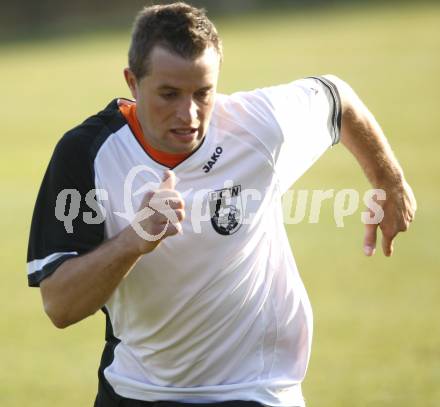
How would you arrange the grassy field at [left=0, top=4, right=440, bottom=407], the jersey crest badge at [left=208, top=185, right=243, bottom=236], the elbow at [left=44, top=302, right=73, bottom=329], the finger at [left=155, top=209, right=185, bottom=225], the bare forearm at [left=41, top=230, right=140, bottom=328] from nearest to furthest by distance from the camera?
the finger at [left=155, top=209, right=185, bottom=225] < the bare forearm at [left=41, top=230, right=140, bottom=328] < the elbow at [left=44, top=302, right=73, bottom=329] < the jersey crest badge at [left=208, top=185, right=243, bottom=236] < the grassy field at [left=0, top=4, right=440, bottom=407]

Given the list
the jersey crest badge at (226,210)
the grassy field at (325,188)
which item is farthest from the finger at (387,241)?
the grassy field at (325,188)

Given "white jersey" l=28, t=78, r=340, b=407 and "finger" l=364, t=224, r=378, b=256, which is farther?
"finger" l=364, t=224, r=378, b=256

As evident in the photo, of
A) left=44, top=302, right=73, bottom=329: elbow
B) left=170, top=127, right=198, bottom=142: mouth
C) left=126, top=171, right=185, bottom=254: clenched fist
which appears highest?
left=170, top=127, right=198, bottom=142: mouth

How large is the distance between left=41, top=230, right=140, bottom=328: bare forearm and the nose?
55cm

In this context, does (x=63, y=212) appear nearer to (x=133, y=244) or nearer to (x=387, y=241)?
(x=133, y=244)

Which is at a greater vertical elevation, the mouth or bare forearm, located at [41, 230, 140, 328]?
the mouth

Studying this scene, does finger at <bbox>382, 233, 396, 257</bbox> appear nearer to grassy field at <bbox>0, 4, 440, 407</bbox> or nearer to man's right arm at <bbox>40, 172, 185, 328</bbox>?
man's right arm at <bbox>40, 172, 185, 328</bbox>

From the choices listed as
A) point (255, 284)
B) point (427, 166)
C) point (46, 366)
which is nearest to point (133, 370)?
point (255, 284)

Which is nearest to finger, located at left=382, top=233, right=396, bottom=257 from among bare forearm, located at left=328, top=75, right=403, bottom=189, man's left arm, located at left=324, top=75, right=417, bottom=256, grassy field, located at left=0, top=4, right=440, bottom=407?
man's left arm, located at left=324, top=75, right=417, bottom=256

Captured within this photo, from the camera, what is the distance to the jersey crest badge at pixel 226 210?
15.9 feet

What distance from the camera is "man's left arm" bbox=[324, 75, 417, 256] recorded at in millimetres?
5473

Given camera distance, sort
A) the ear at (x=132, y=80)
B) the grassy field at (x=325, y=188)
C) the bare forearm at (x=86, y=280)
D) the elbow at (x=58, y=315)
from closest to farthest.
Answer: the bare forearm at (x=86, y=280) → the elbow at (x=58, y=315) → the ear at (x=132, y=80) → the grassy field at (x=325, y=188)

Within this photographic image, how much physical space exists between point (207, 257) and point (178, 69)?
84cm

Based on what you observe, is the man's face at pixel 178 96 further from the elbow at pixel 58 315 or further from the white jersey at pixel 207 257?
the elbow at pixel 58 315
